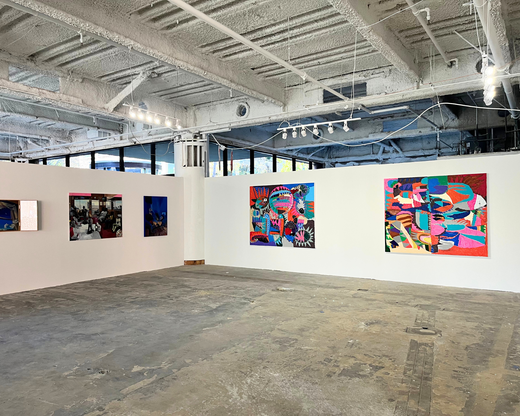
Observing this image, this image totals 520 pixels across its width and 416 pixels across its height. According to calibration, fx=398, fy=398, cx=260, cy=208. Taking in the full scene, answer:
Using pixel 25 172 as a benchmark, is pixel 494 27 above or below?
above

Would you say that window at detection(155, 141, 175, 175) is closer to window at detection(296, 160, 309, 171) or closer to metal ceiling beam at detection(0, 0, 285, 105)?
metal ceiling beam at detection(0, 0, 285, 105)

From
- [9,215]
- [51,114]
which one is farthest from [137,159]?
[9,215]

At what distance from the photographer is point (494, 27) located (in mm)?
4852

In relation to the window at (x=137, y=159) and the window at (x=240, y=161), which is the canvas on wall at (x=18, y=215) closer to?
the window at (x=137, y=159)

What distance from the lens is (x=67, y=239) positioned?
805cm

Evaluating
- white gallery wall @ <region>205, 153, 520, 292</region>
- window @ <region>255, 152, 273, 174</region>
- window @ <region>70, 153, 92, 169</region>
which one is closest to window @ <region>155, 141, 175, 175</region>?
white gallery wall @ <region>205, 153, 520, 292</region>

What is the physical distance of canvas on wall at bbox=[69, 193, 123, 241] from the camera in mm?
8195

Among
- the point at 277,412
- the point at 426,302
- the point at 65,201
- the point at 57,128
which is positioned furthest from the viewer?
the point at 57,128

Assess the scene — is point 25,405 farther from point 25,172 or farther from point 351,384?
point 25,172

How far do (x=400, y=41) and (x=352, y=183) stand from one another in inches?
119

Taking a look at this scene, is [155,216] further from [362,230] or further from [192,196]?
[362,230]

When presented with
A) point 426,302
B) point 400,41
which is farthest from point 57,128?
point 426,302

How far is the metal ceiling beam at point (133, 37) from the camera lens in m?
4.64

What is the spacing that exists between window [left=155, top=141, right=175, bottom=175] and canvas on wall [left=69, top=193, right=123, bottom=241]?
330 cm
